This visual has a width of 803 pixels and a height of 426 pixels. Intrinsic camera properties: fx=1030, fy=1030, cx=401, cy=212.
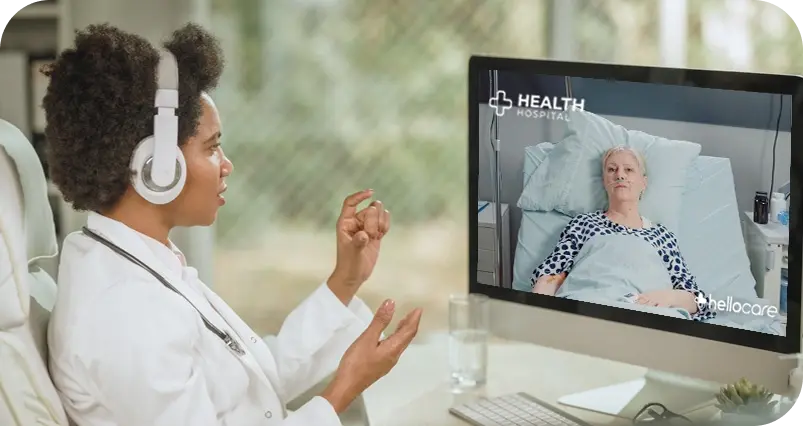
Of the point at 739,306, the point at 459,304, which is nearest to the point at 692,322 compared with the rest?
the point at 739,306

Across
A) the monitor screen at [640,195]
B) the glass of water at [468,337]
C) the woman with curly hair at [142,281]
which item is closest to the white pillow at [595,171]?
the monitor screen at [640,195]

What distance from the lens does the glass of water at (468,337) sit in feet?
5.89

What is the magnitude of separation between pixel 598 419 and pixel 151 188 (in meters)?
0.78

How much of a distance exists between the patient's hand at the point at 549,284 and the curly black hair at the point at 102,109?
64 cm

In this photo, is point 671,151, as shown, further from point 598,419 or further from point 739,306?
point 598,419

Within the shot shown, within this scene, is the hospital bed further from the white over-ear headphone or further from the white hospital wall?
the white over-ear headphone

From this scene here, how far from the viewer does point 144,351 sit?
4.20 feet

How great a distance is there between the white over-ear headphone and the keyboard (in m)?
0.59

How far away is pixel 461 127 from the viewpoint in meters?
1.76

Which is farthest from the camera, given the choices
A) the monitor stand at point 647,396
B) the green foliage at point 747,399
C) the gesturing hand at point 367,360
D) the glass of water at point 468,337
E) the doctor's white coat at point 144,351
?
the glass of water at point 468,337

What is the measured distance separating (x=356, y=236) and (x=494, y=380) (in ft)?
1.28

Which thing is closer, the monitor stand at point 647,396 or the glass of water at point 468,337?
the monitor stand at point 647,396

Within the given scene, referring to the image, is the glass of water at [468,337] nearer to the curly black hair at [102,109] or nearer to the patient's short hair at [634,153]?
the patient's short hair at [634,153]

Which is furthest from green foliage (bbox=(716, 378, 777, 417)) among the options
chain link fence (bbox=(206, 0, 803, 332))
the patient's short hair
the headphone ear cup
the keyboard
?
the headphone ear cup
